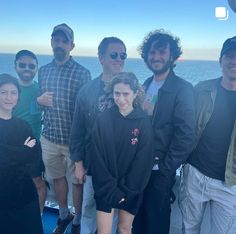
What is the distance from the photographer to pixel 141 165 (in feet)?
7.64

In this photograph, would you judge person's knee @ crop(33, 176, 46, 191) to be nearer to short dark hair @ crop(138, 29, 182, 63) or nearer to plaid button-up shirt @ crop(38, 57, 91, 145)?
plaid button-up shirt @ crop(38, 57, 91, 145)

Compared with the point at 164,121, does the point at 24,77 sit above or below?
above

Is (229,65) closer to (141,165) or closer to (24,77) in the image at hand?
(141,165)

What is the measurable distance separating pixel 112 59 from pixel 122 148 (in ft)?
2.72

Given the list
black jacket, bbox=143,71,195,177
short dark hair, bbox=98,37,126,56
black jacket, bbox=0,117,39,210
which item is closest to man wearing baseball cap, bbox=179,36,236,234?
black jacket, bbox=143,71,195,177

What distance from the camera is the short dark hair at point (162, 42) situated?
250 centimetres

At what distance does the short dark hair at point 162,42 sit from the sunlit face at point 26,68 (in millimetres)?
1214

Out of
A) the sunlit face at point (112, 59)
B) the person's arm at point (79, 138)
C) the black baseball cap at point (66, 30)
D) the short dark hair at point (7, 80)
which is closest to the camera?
the short dark hair at point (7, 80)

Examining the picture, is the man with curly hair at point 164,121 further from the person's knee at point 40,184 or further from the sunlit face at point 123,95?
the person's knee at point 40,184

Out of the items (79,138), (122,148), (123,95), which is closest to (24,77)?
(79,138)

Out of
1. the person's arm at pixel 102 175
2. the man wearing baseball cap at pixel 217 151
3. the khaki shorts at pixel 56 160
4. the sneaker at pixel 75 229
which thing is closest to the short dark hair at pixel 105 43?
the person's arm at pixel 102 175

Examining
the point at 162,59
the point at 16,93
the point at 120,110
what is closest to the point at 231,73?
the point at 162,59

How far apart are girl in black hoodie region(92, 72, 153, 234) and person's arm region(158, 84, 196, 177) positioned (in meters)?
0.16

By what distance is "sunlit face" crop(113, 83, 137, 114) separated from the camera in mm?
2295
